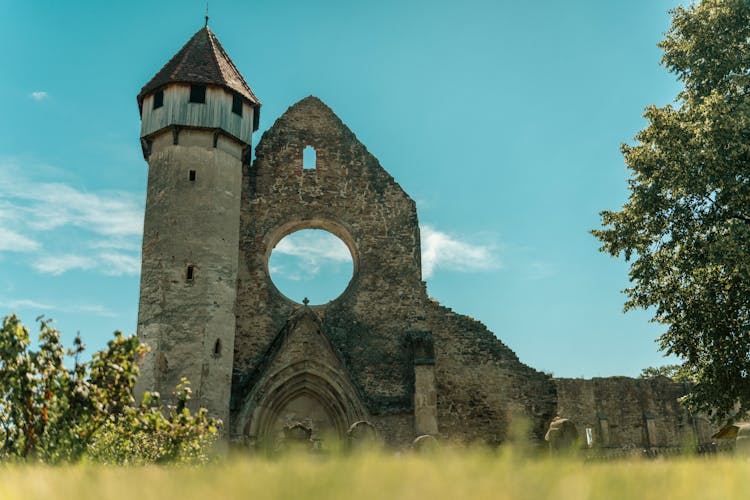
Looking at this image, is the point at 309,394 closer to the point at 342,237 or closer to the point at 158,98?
the point at 342,237

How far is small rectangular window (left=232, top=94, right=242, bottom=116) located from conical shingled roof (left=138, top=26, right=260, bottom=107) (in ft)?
0.49

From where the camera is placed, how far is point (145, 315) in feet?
55.7

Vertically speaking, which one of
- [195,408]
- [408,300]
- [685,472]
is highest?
[408,300]

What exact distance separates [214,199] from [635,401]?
51.7 ft

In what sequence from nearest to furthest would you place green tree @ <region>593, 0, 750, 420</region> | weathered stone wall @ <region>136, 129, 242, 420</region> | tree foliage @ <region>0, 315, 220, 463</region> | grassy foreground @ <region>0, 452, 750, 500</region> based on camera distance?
1. grassy foreground @ <region>0, 452, 750, 500</region>
2. tree foliage @ <region>0, 315, 220, 463</region>
3. green tree @ <region>593, 0, 750, 420</region>
4. weathered stone wall @ <region>136, 129, 242, 420</region>

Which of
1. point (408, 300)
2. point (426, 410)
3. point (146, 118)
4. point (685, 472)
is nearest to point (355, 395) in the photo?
point (426, 410)

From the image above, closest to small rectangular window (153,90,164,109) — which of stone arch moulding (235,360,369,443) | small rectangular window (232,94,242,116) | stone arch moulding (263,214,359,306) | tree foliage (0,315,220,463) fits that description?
small rectangular window (232,94,242,116)

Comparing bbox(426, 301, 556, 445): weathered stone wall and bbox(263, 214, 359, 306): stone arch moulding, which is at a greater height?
bbox(263, 214, 359, 306): stone arch moulding

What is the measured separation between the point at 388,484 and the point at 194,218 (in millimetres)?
16412

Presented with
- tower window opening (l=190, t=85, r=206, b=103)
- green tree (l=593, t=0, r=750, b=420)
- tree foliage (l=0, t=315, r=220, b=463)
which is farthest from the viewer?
tower window opening (l=190, t=85, r=206, b=103)

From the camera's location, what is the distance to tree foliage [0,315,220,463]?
903cm

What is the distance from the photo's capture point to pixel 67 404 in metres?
9.25

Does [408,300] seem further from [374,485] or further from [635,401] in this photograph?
[374,485]

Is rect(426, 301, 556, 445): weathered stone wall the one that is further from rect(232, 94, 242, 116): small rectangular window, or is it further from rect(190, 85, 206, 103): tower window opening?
rect(190, 85, 206, 103): tower window opening
